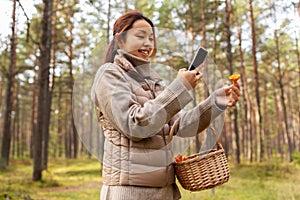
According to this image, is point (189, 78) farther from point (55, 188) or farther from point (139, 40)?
point (55, 188)

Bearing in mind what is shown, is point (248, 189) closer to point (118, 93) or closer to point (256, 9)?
point (118, 93)

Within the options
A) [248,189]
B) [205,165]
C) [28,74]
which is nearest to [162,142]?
[205,165]

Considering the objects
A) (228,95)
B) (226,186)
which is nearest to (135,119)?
(228,95)

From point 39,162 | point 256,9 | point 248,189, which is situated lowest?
point 248,189

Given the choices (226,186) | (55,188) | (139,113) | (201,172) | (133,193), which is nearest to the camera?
(139,113)

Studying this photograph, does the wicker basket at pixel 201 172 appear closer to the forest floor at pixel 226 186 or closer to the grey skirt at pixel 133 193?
the grey skirt at pixel 133 193

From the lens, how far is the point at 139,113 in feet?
4.36

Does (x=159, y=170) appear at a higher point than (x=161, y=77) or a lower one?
lower

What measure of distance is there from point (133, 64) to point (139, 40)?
0.12 meters

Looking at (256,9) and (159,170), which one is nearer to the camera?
(159,170)

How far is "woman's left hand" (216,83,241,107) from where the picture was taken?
1614 mm

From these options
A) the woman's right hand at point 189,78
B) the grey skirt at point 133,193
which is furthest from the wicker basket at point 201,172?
the woman's right hand at point 189,78

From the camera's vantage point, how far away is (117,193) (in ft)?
4.75

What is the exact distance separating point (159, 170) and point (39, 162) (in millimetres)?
10141
